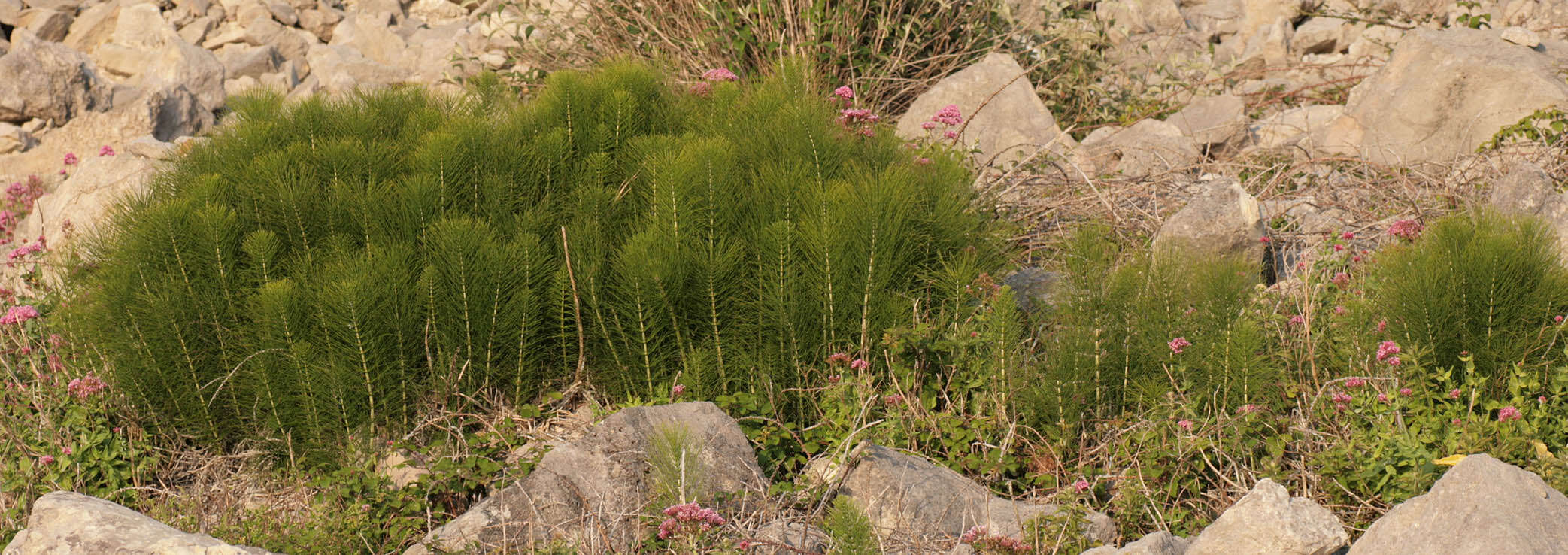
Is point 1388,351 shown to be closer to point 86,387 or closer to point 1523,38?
point 1523,38

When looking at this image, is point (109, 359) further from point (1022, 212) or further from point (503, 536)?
point (1022, 212)

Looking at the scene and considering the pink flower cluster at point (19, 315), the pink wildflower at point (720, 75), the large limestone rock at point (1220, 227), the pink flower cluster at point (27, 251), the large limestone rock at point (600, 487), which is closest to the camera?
the large limestone rock at point (600, 487)

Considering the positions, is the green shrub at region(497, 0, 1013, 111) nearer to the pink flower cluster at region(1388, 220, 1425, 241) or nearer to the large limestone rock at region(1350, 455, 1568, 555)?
the pink flower cluster at region(1388, 220, 1425, 241)

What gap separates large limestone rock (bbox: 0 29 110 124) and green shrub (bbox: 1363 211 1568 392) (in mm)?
6903

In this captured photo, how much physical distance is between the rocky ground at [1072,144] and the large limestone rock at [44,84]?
1cm

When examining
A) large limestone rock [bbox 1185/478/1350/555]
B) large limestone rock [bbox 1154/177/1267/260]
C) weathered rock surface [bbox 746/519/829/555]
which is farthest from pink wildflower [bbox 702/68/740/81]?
large limestone rock [bbox 1185/478/1350/555]

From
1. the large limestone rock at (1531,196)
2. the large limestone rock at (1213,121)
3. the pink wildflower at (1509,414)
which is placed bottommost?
the large limestone rock at (1213,121)

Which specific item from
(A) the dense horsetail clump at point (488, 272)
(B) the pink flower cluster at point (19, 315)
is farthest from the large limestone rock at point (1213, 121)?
(B) the pink flower cluster at point (19, 315)

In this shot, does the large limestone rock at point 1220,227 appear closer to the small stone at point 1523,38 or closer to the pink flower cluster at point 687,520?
the pink flower cluster at point 687,520

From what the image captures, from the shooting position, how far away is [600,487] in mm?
3045

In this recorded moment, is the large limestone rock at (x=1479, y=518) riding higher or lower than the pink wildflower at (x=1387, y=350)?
higher

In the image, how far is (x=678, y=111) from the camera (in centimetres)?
453

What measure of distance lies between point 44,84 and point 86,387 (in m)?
4.38

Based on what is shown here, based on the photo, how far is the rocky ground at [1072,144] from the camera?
270 centimetres
